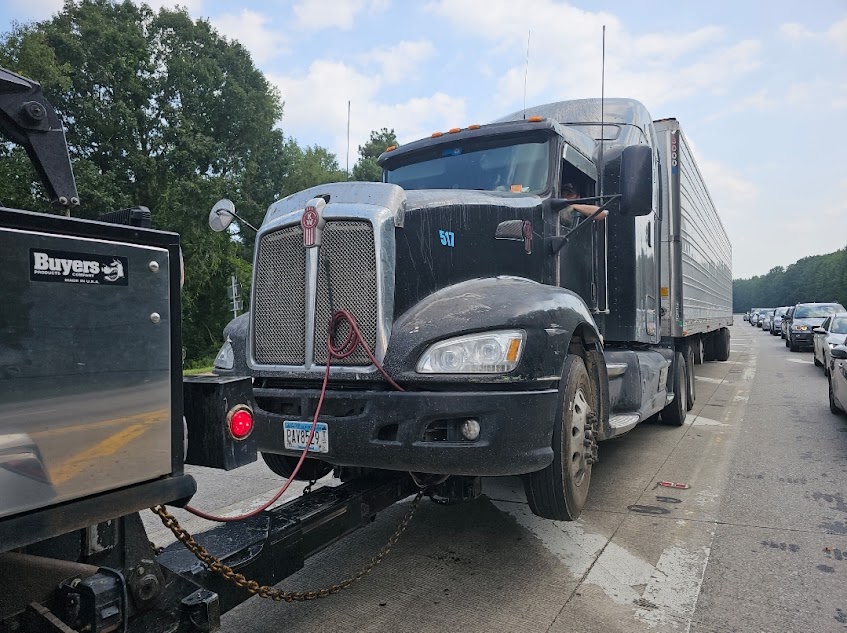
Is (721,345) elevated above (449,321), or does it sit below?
below

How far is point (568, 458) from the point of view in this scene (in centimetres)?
355

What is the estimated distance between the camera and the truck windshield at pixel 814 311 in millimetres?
22069

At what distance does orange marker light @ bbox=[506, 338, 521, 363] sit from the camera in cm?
311

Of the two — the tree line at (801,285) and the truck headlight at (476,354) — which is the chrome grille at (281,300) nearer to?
the truck headlight at (476,354)

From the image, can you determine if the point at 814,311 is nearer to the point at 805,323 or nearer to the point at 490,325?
the point at 805,323

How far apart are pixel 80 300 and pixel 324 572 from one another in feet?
8.67

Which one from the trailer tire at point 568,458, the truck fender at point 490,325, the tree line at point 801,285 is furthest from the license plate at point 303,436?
the tree line at point 801,285

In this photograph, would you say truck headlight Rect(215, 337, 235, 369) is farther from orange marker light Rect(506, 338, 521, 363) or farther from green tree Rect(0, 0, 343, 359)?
green tree Rect(0, 0, 343, 359)

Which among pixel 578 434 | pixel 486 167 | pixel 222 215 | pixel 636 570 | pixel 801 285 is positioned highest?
pixel 801 285

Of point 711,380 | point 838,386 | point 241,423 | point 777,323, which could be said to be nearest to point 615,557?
point 241,423

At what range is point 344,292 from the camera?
3461 mm

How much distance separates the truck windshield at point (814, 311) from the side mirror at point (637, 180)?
2104 cm

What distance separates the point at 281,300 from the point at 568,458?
186cm

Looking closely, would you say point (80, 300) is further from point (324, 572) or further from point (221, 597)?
point (324, 572)
